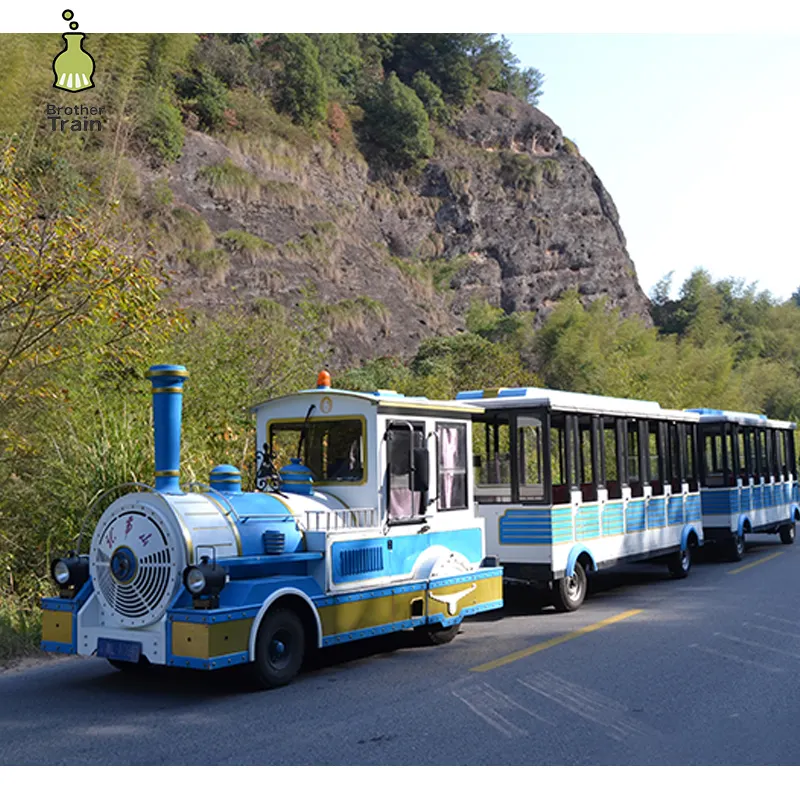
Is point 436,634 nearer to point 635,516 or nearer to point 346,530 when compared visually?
point 346,530

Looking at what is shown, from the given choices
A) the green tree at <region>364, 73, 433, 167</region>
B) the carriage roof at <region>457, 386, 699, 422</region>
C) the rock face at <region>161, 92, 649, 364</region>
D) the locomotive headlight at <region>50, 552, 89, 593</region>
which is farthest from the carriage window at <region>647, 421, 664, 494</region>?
the green tree at <region>364, 73, 433, 167</region>

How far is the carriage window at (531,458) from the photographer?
1095 centimetres

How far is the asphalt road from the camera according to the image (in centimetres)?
548

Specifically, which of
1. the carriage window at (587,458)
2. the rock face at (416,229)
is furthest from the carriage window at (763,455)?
the rock face at (416,229)

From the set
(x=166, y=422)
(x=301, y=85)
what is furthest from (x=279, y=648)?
(x=301, y=85)

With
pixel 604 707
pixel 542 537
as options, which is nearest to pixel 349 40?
pixel 542 537

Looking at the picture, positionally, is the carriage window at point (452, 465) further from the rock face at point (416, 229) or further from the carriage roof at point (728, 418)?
the rock face at point (416, 229)

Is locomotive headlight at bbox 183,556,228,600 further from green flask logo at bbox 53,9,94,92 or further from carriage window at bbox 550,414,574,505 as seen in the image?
green flask logo at bbox 53,9,94,92

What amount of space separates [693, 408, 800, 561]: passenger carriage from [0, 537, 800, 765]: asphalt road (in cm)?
655

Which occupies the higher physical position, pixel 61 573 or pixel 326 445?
pixel 326 445

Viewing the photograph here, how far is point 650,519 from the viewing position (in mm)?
13195

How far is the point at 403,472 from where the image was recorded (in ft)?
28.3

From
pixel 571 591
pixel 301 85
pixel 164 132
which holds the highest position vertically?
pixel 301 85

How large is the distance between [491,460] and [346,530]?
4.22 meters
